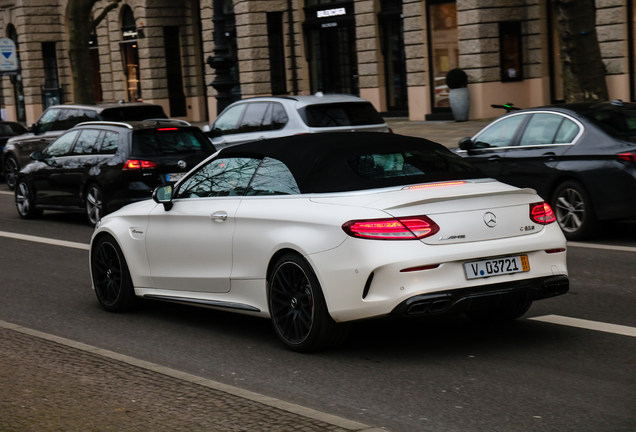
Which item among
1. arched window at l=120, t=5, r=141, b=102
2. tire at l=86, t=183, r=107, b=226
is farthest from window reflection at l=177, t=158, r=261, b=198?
arched window at l=120, t=5, r=141, b=102

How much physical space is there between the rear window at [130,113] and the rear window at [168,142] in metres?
5.43

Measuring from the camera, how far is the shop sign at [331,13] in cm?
3378

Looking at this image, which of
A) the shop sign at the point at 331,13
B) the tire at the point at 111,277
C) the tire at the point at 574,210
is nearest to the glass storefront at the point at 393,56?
the shop sign at the point at 331,13

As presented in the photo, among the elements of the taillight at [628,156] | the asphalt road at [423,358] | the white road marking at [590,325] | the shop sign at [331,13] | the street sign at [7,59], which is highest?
the shop sign at [331,13]

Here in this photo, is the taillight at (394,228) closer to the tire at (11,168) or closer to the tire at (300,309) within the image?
the tire at (300,309)

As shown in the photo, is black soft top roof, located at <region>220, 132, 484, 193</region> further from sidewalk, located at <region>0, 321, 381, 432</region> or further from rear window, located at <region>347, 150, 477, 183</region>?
sidewalk, located at <region>0, 321, 381, 432</region>

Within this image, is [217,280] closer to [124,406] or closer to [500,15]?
[124,406]

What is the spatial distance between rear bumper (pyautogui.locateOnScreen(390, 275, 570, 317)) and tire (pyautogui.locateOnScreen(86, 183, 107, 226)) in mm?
8732

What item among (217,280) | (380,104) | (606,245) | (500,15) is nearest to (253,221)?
(217,280)

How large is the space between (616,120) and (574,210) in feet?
3.55

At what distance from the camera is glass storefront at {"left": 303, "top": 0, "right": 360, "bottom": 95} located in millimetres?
34125

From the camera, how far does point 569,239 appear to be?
36.7 ft

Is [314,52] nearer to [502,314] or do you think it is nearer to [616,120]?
[616,120]

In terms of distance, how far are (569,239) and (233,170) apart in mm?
5265
